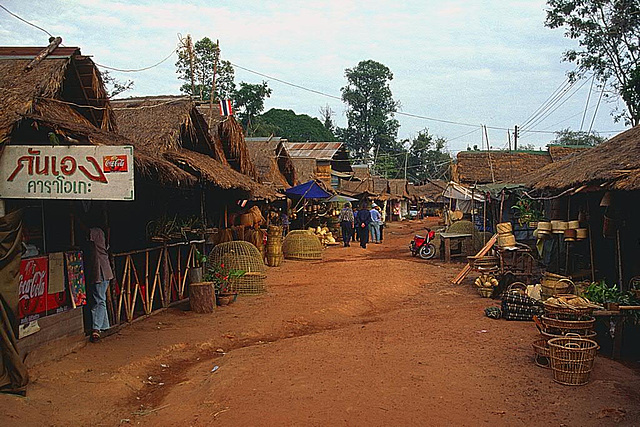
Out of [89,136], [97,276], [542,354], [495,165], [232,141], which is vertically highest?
[232,141]

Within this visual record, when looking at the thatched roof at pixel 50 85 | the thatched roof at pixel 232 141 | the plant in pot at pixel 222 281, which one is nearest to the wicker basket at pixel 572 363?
the thatched roof at pixel 50 85

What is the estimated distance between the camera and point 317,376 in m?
7.24

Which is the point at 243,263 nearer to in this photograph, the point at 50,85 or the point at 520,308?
the point at 520,308

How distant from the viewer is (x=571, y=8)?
95.4 ft

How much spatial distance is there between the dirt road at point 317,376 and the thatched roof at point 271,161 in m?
11.1

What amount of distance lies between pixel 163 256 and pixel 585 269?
8.71m

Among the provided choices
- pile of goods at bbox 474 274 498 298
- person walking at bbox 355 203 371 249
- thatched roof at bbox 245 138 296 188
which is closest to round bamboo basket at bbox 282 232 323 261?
thatched roof at bbox 245 138 296 188

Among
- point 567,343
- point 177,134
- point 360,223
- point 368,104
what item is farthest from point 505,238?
point 368,104

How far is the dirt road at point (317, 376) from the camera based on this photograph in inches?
234

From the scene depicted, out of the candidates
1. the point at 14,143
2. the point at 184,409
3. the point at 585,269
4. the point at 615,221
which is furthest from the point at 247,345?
the point at 585,269

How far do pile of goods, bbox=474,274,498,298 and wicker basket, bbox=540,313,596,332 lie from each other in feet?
17.7

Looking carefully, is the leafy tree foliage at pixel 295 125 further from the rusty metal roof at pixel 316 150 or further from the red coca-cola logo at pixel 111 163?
the red coca-cola logo at pixel 111 163

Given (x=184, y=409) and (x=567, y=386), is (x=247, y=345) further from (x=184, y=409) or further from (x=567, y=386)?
(x=567, y=386)

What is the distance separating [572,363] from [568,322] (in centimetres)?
75
